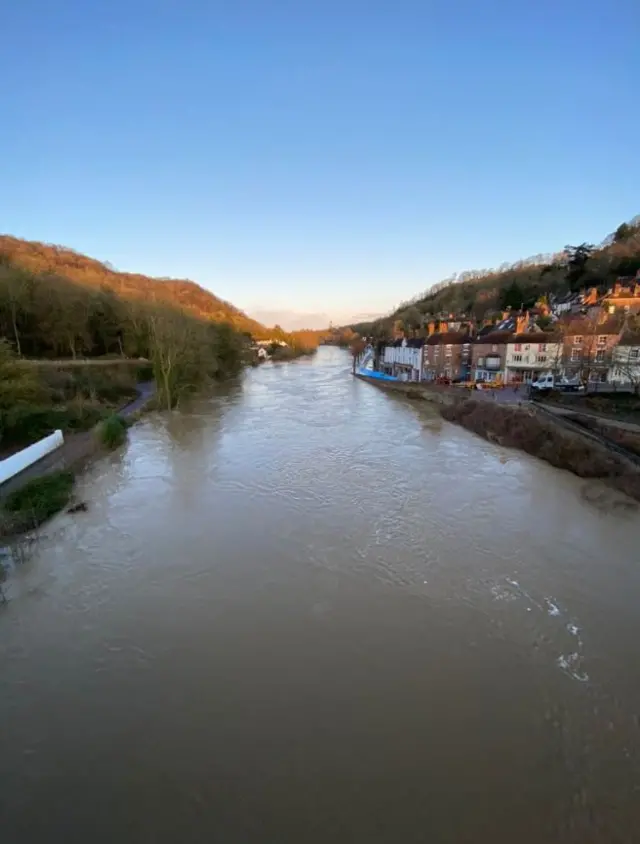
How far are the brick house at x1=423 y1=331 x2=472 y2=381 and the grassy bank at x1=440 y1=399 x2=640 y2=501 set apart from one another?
1161cm

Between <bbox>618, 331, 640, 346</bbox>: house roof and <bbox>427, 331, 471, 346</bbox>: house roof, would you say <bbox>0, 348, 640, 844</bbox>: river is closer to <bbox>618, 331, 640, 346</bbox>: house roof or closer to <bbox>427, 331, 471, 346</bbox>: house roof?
<bbox>618, 331, 640, 346</bbox>: house roof

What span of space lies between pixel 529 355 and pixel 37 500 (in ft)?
94.7

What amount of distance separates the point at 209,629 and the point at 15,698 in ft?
7.46

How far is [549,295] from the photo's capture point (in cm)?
5306

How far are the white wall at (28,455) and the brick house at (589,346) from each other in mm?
25835

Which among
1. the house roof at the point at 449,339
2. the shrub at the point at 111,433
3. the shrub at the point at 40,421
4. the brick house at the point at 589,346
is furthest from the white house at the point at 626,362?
the shrub at the point at 40,421

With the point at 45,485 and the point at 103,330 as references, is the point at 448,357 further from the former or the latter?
the point at 45,485

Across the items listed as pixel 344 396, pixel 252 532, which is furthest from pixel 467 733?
pixel 344 396

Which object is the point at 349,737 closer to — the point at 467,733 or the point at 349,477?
the point at 467,733

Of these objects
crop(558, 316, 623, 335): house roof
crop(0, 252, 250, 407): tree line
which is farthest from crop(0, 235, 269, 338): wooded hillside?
crop(558, 316, 623, 335): house roof

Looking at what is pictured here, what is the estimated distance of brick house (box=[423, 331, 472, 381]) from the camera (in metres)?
34.2

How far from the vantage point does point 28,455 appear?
42.5 feet

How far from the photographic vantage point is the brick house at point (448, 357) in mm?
34156

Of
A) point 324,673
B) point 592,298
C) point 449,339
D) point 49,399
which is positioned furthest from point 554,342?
point 324,673
